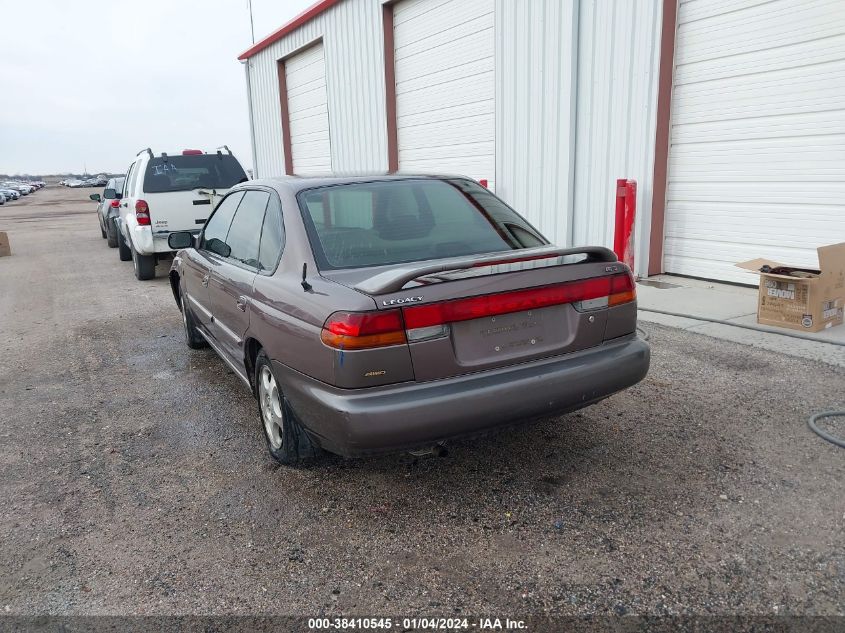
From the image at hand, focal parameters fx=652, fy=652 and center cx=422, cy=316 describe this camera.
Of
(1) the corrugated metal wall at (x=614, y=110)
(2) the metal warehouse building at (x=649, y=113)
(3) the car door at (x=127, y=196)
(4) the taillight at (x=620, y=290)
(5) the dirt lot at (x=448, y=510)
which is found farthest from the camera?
(3) the car door at (x=127, y=196)

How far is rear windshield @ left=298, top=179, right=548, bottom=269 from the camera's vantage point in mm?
3389

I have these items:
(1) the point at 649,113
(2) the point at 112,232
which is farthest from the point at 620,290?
(2) the point at 112,232

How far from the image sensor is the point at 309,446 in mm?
3381

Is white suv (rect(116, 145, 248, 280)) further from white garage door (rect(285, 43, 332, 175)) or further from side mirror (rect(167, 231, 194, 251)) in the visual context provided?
white garage door (rect(285, 43, 332, 175))

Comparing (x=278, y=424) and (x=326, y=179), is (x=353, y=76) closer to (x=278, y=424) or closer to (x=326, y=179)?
(x=326, y=179)

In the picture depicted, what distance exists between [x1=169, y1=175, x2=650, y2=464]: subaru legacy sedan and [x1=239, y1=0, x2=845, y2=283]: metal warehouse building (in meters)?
4.51

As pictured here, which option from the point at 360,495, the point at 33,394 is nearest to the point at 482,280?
the point at 360,495

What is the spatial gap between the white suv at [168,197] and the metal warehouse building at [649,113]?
414 cm

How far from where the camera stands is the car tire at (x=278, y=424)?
11.0ft

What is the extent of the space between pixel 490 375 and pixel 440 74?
9.76 m

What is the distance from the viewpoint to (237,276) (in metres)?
3.92

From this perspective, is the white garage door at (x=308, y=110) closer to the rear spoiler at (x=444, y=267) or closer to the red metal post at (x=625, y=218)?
the red metal post at (x=625, y=218)

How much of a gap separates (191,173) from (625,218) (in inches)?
255

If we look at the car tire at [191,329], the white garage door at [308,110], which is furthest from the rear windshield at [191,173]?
the white garage door at [308,110]
